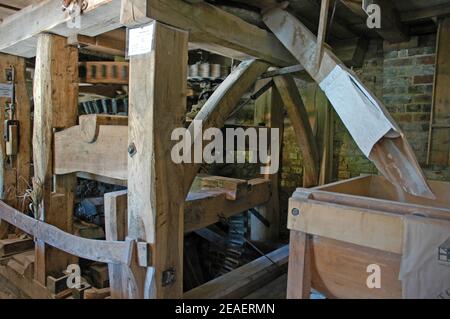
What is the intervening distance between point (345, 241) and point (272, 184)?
5.53 feet

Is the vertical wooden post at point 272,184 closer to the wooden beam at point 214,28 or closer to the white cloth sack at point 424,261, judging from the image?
the wooden beam at point 214,28

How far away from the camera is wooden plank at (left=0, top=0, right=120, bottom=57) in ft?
5.25

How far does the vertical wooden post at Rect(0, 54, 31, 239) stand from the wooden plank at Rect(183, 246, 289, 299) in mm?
1897

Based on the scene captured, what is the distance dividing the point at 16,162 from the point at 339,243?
2.73 metres

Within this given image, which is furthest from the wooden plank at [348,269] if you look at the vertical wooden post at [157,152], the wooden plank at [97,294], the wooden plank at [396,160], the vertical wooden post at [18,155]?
the vertical wooden post at [18,155]

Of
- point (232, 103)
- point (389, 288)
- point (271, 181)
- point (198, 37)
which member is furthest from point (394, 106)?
point (389, 288)

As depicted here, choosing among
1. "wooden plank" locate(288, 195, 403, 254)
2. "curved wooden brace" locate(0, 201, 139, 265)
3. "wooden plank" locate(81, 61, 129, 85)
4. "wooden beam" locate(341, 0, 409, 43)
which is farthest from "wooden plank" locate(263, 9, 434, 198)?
"wooden plank" locate(81, 61, 129, 85)

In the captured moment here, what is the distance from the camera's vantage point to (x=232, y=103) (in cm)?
184

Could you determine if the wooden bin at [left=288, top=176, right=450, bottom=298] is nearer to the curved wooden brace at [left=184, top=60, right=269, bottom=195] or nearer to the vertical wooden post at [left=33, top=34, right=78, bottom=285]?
the curved wooden brace at [left=184, top=60, right=269, bottom=195]

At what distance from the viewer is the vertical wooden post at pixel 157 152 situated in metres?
1.38

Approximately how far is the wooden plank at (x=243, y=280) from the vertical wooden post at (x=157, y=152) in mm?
360

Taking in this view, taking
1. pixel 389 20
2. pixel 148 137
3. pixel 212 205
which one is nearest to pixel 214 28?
pixel 148 137
